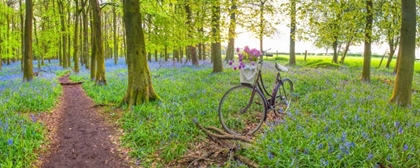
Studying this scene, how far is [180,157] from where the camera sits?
4871 mm

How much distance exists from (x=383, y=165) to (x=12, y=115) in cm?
835

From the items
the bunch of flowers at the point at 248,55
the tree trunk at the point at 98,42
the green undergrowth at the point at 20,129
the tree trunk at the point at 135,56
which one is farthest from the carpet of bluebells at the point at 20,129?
the bunch of flowers at the point at 248,55

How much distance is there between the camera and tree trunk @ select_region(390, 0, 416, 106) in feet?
21.6

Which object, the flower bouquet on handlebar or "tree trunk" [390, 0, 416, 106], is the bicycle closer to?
the flower bouquet on handlebar

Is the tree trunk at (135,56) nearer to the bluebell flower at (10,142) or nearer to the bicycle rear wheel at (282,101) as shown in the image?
the bluebell flower at (10,142)

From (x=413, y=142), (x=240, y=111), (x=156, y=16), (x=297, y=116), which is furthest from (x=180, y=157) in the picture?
(x=156, y=16)

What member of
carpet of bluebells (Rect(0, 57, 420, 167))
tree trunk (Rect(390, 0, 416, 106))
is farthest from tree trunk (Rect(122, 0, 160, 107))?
tree trunk (Rect(390, 0, 416, 106))

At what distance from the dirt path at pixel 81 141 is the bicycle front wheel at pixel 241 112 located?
2.47m

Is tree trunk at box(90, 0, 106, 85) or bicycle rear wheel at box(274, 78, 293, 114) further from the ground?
tree trunk at box(90, 0, 106, 85)

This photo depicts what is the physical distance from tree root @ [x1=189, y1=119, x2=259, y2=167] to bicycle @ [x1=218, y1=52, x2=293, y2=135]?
1.07ft

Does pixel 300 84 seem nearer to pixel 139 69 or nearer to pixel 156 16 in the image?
pixel 139 69

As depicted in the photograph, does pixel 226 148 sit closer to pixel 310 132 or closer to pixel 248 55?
pixel 310 132

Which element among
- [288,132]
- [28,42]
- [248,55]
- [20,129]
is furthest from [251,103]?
[28,42]

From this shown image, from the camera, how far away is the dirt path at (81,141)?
500cm
